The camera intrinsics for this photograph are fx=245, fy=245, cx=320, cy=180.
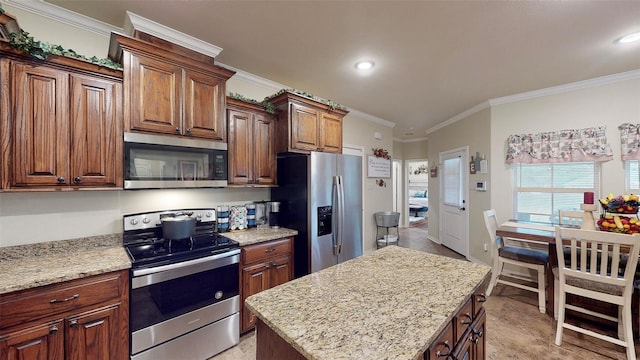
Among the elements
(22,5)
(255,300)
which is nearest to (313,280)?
(255,300)

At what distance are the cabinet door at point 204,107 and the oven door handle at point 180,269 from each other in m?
1.02

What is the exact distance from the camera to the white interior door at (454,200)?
4461 mm

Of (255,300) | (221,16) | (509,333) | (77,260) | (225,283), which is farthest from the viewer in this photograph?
(509,333)

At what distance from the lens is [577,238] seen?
2049mm

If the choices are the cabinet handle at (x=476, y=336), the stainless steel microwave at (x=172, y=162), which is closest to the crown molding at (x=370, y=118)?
the stainless steel microwave at (x=172, y=162)

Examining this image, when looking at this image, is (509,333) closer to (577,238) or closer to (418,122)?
(577,238)

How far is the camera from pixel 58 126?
5.16 ft

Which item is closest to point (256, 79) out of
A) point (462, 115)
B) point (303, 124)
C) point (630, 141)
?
point (303, 124)

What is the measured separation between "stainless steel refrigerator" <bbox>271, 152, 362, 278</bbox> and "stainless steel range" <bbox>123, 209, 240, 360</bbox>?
0.73 meters

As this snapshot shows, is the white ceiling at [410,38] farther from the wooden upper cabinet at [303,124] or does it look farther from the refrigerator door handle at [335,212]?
the refrigerator door handle at [335,212]

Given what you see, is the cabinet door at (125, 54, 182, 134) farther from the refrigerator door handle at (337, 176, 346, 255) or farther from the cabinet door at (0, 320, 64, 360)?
the refrigerator door handle at (337, 176, 346, 255)

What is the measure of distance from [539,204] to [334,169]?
10.1 ft

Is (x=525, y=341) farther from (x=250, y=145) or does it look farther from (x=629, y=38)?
(x=250, y=145)

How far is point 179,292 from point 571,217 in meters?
4.32
